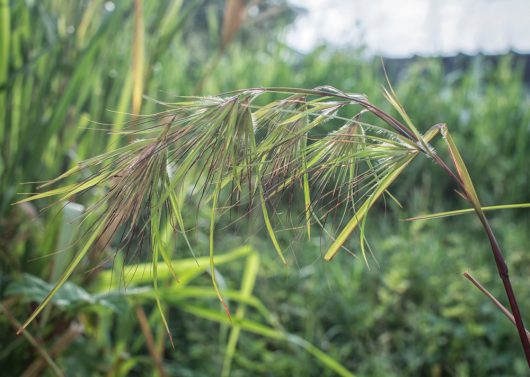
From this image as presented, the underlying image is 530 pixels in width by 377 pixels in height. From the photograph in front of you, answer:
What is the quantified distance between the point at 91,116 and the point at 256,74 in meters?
2.35

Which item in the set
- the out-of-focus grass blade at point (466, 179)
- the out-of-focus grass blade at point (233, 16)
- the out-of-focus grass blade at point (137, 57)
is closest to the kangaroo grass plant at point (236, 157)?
the out-of-focus grass blade at point (466, 179)

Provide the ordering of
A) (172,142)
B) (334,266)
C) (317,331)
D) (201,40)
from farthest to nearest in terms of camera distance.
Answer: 1. (201,40)
2. (334,266)
3. (317,331)
4. (172,142)

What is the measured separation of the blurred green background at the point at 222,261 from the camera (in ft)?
4.80

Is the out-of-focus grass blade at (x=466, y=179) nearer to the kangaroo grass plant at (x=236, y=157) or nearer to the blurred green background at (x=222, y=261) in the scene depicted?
the kangaroo grass plant at (x=236, y=157)

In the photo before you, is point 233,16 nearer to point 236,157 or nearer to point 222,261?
point 222,261

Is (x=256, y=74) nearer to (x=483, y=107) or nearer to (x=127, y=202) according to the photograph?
(x=483, y=107)

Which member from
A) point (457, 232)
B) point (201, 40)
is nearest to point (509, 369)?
point (457, 232)

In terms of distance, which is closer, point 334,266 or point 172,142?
point 172,142

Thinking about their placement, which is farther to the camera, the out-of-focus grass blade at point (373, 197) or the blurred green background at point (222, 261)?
the blurred green background at point (222, 261)

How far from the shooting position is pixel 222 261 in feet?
4.82

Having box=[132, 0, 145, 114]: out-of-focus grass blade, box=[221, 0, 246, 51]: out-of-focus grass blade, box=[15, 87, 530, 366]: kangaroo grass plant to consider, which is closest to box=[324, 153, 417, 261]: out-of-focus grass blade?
box=[15, 87, 530, 366]: kangaroo grass plant

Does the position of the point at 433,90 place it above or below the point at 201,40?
below

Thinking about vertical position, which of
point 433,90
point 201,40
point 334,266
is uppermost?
point 201,40

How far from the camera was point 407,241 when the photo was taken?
9.04 ft
